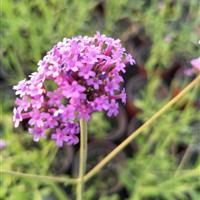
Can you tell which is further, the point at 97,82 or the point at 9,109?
the point at 9,109

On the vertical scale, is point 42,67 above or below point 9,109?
below

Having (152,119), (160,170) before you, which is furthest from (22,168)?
(152,119)

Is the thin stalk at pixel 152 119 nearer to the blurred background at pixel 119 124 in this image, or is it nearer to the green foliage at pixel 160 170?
the blurred background at pixel 119 124

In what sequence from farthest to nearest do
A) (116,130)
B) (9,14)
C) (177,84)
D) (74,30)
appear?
(177,84) → (116,130) → (74,30) → (9,14)

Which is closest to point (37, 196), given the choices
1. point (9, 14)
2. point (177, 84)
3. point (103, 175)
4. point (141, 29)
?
point (103, 175)

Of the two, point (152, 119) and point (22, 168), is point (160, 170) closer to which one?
point (22, 168)

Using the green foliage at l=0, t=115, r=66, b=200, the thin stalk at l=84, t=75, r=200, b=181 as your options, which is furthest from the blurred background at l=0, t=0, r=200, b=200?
the thin stalk at l=84, t=75, r=200, b=181

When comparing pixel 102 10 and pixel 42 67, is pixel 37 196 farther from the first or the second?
pixel 102 10
